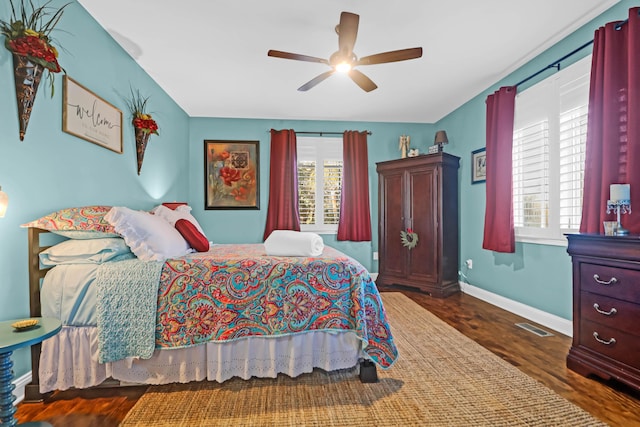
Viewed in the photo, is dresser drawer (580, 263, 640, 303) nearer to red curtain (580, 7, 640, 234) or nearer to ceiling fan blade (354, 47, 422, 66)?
red curtain (580, 7, 640, 234)

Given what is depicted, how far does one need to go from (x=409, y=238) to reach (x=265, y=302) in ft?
9.27

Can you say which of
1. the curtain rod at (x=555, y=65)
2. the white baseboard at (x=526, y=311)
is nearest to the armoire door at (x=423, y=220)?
the white baseboard at (x=526, y=311)

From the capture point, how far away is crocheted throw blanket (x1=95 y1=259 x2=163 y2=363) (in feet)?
5.46

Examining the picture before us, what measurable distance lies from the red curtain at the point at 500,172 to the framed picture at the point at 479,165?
0.93 ft

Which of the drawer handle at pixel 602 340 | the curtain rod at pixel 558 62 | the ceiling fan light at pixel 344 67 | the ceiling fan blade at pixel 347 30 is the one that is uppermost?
the curtain rod at pixel 558 62

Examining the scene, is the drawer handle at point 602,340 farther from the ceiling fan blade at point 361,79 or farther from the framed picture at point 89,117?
the framed picture at point 89,117

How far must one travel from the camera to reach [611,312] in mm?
1754

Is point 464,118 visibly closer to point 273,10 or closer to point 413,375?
point 273,10

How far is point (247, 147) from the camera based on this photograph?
178 inches

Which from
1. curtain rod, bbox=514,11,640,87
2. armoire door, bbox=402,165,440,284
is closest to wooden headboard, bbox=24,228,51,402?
armoire door, bbox=402,165,440,284

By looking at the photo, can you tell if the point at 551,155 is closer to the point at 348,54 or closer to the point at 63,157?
the point at 348,54

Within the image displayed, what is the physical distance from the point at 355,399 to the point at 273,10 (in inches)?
106

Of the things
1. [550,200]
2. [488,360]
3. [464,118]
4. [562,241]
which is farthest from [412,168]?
[488,360]

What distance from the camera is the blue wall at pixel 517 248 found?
2570 mm
